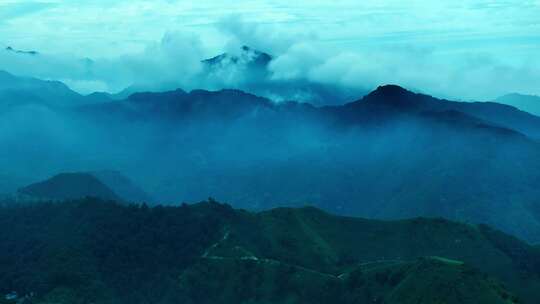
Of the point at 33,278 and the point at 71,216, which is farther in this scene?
the point at 71,216

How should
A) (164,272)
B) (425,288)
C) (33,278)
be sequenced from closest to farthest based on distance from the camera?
(425,288)
(33,278)
(164,272)

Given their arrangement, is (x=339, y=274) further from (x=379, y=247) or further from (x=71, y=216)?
(x=71, y=216)

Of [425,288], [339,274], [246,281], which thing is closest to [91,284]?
[246,281]

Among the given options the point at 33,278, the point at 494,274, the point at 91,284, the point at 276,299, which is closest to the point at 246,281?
the point at 276,299

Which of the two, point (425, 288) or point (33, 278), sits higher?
point (425, 288)

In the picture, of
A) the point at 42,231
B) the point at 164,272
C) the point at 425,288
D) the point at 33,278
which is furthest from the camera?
the point at 42,231

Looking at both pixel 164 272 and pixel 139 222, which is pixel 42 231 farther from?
pixel 164 272
